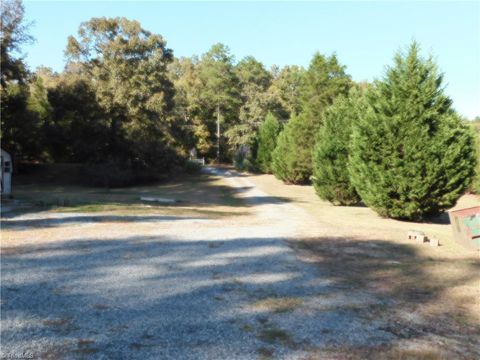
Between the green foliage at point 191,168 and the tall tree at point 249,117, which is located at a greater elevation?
the tall tree at point 249,117

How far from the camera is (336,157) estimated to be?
1920cm

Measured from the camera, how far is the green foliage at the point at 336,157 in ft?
62.5

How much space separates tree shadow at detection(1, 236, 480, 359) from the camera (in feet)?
14.0

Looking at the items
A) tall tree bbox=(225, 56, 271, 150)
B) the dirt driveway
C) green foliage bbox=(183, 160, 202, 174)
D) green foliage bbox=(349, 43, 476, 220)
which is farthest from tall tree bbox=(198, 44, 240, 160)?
the dirt driveway

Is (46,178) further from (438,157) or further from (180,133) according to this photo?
(438,157)

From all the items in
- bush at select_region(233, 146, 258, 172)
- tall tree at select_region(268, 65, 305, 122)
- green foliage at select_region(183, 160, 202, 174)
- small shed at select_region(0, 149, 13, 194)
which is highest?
tall tree at select_region(268, 65, 305, 122)

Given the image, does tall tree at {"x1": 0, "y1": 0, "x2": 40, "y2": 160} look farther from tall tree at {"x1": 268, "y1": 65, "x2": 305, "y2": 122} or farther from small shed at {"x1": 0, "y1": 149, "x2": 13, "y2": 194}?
tall tree at {"x1": 268, "y1": 65, "x2": 305, "y2": 122}

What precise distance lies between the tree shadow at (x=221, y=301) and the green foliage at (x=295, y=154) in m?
23.7

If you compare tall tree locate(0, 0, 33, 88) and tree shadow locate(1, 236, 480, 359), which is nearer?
tree shadow locate(1, 236, 480, 359)

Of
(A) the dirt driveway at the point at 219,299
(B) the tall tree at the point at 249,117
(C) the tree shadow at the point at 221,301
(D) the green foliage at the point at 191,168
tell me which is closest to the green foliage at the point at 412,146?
(A) the dirt driveway at the point at 219,299

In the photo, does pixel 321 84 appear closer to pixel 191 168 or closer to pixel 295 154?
pixel 295 154

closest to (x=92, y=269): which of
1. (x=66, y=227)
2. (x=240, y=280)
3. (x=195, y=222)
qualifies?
(x=240, y=280)

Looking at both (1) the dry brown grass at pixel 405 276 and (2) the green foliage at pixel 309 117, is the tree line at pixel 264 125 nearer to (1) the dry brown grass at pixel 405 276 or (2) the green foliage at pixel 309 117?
(2) the green foliage at pixel 309 117

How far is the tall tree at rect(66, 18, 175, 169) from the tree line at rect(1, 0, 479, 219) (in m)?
0.09
